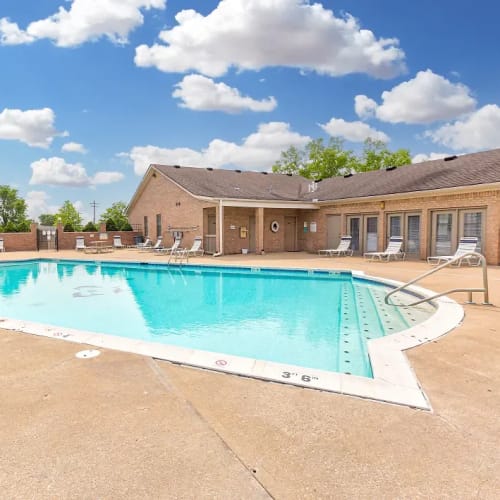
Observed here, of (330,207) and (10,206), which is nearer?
(330,207)

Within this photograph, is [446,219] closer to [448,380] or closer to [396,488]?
[448,380]

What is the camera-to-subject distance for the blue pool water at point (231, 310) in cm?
636

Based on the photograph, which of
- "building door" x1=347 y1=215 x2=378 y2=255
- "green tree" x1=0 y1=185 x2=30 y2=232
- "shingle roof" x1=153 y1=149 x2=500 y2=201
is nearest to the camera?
"shingle roof" x1=153 y1=149 x2=500 y2=201

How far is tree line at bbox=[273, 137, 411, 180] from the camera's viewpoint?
150ft

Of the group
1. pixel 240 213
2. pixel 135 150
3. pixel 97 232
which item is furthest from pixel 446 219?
pixel 135 150

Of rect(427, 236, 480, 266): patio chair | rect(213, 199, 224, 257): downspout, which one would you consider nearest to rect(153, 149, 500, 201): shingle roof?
rect(213, 199, 224, 257): downspout

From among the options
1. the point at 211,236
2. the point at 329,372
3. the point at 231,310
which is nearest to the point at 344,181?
the point at 211,236

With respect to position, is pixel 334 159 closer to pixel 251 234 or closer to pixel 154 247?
pixel 251 234

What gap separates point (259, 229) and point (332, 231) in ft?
14.1

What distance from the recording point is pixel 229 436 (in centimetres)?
275

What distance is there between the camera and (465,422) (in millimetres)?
2936

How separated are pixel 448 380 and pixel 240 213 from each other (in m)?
18.0

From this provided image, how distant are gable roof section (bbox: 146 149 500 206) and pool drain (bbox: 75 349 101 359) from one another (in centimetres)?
1472

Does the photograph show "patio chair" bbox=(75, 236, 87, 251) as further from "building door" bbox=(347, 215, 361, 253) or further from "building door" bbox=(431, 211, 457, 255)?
"building door" bbox=(431, 211, 457, 255)
